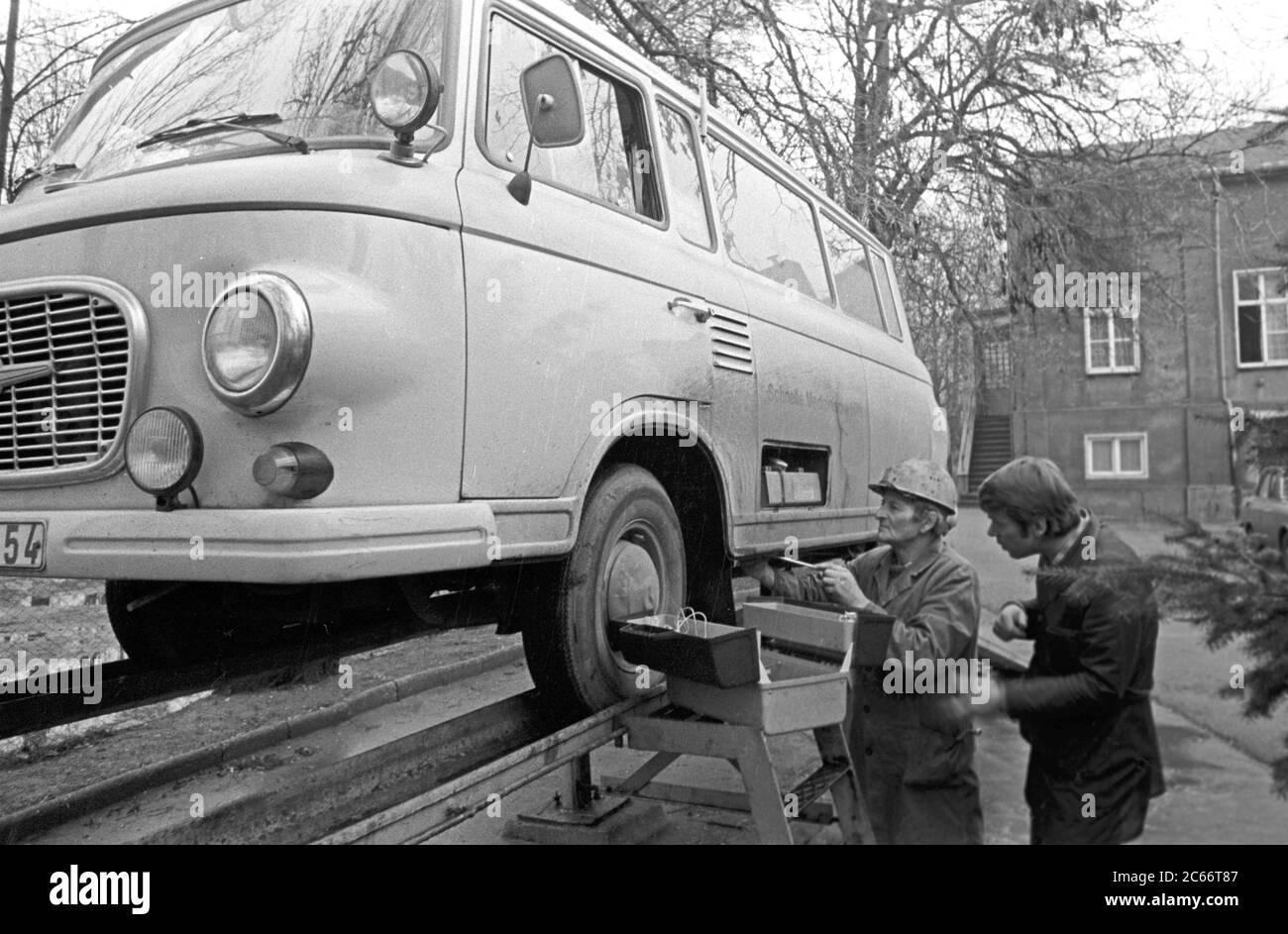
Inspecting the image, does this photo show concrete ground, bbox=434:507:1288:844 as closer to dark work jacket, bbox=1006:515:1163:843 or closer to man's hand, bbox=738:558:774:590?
dark work jacket, bbox=1006:515:1163:843

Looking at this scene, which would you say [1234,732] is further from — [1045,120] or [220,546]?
[1045,120]

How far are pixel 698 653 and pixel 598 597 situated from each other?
20.3 inches

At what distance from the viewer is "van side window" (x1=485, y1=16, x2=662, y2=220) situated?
314cm

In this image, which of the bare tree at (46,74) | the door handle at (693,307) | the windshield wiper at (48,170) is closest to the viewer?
the windshield wiper at (48,170)

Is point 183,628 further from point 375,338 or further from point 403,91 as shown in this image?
point 403,91

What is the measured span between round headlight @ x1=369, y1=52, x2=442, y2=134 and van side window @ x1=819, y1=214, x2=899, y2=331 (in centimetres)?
358

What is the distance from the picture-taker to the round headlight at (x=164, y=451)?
8.07 feet

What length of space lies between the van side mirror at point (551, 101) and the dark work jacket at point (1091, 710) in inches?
68.1

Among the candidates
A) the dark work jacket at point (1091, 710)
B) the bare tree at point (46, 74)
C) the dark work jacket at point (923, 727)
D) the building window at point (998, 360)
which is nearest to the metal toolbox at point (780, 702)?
the dark work jacket at point (923, 727)

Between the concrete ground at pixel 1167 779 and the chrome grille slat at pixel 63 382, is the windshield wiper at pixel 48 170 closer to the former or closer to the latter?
the chrome grille slat at pixel 63 382

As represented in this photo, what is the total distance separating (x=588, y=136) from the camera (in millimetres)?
→ 3562

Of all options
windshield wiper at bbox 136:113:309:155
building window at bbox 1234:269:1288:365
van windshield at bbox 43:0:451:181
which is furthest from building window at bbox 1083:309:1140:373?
windshield wiper at bbox 136:113:309:155

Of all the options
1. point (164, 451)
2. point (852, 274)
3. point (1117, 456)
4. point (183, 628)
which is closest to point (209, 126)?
point (164, 451)
